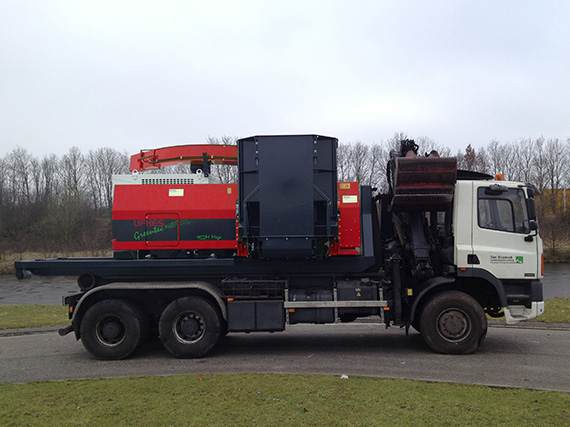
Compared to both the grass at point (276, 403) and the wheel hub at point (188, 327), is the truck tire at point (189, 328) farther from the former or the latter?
the grass at point (276, 403)

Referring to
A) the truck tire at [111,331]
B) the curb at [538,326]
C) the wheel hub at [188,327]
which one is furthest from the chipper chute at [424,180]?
the truck tire at [111,331]

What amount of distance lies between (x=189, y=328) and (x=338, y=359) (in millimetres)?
2477

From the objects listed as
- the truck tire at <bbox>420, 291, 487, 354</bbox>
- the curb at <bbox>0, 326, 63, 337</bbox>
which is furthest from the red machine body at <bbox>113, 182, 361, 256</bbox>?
the curb at <bbox>0, 326, 63, 337</bbox>

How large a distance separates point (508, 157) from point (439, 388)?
47.0 m

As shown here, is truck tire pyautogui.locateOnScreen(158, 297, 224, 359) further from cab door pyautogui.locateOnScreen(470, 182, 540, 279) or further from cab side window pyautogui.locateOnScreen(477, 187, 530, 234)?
cab side window pyautogui.locateOnScreen(477, 187, 530, 234)

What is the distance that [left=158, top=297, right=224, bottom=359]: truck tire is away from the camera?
304 inches

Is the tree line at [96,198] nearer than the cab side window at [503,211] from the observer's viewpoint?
Answer: No

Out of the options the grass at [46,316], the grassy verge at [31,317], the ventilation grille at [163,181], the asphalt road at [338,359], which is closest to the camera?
the asphalt road at [338,359]

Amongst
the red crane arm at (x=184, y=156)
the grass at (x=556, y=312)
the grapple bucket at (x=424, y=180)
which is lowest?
the grass at (x=556, y=312)

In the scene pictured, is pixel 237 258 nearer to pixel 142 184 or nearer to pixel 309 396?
pixel 142 184

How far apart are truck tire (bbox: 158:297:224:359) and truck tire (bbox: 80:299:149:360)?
48 centimetres

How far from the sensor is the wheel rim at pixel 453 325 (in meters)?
7.61

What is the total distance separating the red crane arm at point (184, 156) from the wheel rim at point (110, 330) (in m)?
2.90

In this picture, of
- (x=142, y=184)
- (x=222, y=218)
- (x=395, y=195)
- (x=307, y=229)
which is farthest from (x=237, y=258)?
(x=395, y=195)
